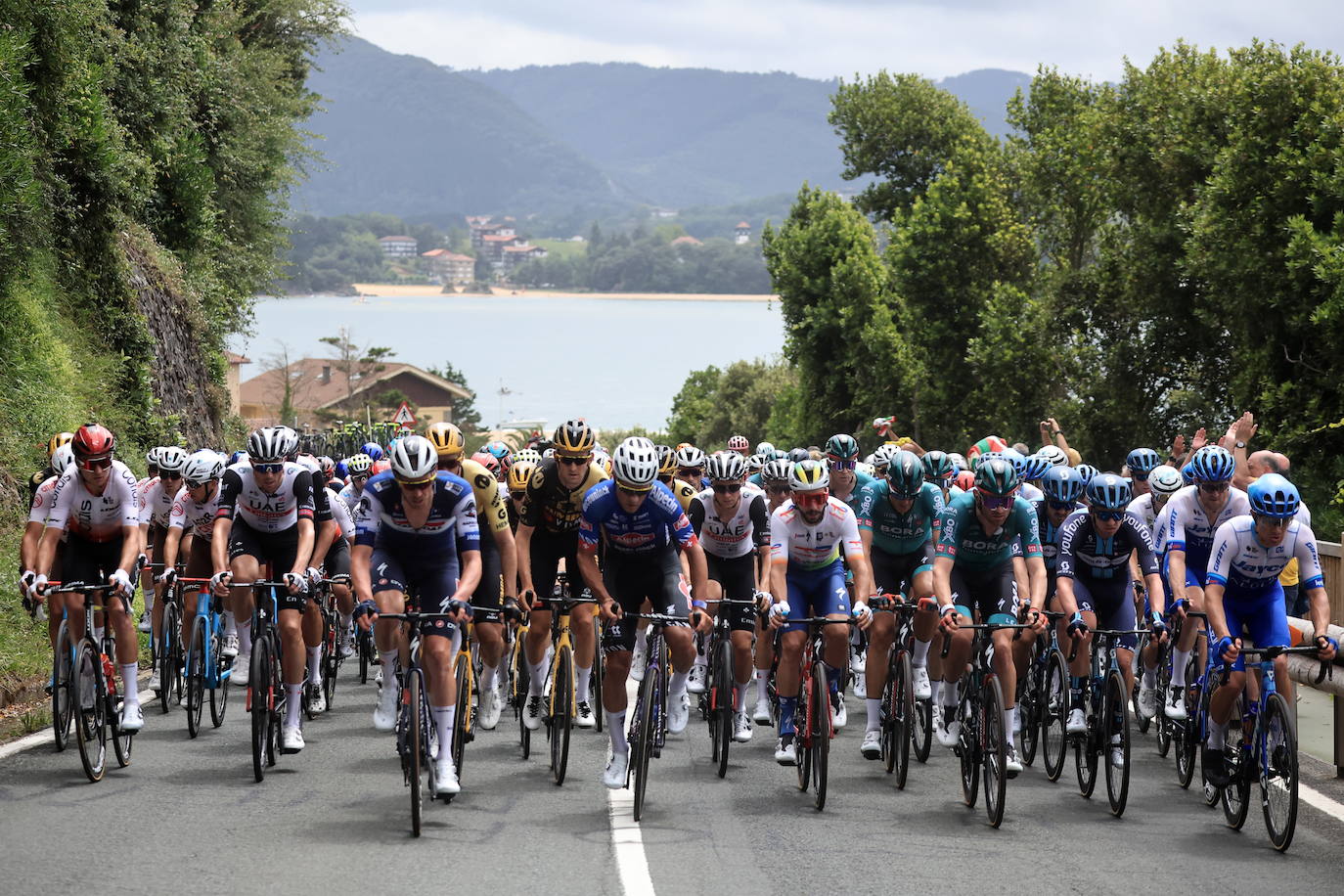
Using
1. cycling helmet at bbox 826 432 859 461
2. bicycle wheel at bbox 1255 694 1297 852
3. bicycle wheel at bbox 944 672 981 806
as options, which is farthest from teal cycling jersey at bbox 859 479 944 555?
bicycle wheel at bbox 1255 694 1297 852

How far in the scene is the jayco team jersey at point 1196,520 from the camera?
408 inches

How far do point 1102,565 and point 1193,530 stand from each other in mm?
782

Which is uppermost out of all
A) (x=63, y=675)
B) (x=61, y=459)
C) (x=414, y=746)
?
(x=61, y=459)

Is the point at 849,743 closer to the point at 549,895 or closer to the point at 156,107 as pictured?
the point at 549,895

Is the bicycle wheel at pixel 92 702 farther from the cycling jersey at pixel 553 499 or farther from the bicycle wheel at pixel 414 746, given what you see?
the cycling jersey at pixel 553 499

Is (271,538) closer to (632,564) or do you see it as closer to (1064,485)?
(632,564)

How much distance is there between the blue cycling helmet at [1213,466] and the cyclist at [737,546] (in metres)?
3.03

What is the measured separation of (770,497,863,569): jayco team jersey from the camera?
402 inches

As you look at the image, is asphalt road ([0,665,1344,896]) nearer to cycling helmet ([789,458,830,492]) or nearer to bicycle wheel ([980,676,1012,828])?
bicycle wheel ([980,676,1012,828])

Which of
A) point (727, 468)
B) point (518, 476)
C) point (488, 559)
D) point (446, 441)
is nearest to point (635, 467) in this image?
point (727, 468)

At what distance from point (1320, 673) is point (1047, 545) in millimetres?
2507

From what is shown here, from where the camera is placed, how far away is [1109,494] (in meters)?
10.1

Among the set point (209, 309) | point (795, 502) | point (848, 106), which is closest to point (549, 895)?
point (795, 502)

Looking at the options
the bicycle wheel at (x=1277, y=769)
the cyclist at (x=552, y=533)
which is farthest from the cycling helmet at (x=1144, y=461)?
the cyclist at (x=552, y=533)
